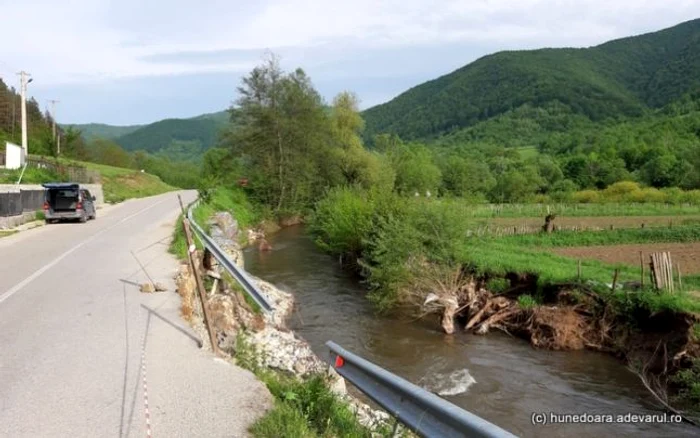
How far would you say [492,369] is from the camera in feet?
54.0

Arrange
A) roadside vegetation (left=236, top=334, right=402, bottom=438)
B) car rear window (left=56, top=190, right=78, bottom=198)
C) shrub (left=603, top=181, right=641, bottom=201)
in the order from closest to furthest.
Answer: roadside vegetation (left=236, top=334, right=402, bottom=438), car rear window (left=56, top=190, right=78, bottom=198), shrub (left=603, top=181, right=641, bottom=201)

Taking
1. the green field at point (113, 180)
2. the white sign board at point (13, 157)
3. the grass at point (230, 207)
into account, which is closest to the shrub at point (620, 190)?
the grass at point (230, 207)

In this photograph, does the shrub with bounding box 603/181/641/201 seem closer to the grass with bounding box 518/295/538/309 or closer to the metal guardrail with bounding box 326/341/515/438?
the grass with bounding box 518/295/538/309

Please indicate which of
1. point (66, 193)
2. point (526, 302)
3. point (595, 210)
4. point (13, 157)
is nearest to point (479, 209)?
point (595, 210)

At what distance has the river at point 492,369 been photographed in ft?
43.5

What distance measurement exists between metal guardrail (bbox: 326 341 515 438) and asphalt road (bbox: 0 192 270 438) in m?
1.25

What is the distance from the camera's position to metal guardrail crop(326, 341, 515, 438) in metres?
3.79

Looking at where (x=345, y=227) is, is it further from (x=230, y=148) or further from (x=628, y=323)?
(x=230, y=148)

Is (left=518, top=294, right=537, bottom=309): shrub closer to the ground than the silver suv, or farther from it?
closer to the ground

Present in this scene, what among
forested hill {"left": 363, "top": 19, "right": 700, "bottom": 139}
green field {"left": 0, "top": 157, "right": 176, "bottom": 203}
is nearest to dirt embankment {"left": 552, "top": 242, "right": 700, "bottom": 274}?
green field {"left": 0, "top": 157, "right": 176, "bottom": 203}

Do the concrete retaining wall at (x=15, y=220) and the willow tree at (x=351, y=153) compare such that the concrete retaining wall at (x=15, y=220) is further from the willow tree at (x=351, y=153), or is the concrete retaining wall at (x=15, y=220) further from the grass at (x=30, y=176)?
the willow tree at (x=351, y=153)

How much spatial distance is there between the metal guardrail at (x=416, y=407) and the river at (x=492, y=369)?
7901 mm

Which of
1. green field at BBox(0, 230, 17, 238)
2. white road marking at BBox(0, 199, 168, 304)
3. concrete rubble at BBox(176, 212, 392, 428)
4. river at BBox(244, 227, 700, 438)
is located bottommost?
river at BBox(244, 227, 700, 438)

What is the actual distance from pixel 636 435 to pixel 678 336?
4880 millimetres
